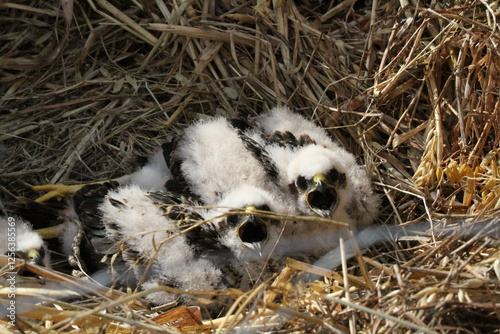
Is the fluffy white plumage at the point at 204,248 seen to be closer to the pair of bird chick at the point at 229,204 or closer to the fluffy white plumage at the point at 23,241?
the pair of bird chick at the point at 229,204

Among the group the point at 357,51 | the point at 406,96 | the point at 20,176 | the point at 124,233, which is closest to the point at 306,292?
the point at 124,233

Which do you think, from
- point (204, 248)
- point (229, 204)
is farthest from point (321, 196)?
point (204, 248)

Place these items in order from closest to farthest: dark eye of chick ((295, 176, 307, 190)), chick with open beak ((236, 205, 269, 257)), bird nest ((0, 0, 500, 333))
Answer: chick with open beak ((236, 205, 269, 257)) → bird nest ((0, 0, 500, 333)) → dark eye of chick ((295, 176, 307, 190))

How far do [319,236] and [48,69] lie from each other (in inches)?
80.0

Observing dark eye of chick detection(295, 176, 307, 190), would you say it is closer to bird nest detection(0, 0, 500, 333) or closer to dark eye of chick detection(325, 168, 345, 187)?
dark eye of chick detection(325, 168, 345, 187)

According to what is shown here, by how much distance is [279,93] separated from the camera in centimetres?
341

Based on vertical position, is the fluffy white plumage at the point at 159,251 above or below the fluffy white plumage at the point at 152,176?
below

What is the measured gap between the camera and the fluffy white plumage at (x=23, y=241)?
2.71 meters

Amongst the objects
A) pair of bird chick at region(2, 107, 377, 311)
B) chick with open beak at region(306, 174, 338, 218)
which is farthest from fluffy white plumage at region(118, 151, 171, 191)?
chick with open beak at region(306, 174, 338, 218)

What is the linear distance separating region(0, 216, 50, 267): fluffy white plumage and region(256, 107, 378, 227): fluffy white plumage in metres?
1.20

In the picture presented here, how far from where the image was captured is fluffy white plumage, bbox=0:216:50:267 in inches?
107

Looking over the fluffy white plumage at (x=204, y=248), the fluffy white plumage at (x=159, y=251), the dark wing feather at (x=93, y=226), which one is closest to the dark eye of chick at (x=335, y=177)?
the fluffy white plumage at (x=204, y=248)

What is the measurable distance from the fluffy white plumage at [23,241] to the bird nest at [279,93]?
0.27 meters

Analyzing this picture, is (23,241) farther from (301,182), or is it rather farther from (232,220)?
(301,182)
